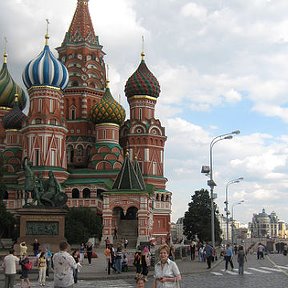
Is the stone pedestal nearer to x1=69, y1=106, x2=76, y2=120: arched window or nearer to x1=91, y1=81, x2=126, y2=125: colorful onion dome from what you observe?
x1=91, y1=81, x2=126, y2=125: colorful onion dome

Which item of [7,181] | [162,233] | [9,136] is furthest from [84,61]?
[162,233]

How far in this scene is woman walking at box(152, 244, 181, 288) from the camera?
9008mm

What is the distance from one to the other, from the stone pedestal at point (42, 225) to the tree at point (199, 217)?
42.0 meters

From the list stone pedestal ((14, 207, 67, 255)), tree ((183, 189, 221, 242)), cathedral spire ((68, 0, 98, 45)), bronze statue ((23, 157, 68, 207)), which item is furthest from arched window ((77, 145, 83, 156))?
stone pedestal ((14, 207, 67, 255))

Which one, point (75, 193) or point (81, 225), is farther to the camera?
point (75, 193)

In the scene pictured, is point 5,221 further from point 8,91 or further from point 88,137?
point 8,91

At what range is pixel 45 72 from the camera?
214ft

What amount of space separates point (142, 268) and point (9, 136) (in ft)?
189

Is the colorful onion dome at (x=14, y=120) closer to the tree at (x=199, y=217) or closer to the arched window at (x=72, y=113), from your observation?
the arched window at (x=72, y=113)

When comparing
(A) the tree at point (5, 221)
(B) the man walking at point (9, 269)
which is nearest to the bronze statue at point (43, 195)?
(A) the tree at point (5, 221)

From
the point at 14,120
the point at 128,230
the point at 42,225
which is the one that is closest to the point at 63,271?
the point at 42,225

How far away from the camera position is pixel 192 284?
21453 mm

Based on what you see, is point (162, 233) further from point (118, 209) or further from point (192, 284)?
point (192, 284)

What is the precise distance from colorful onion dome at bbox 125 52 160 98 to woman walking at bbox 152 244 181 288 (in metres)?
65.8
